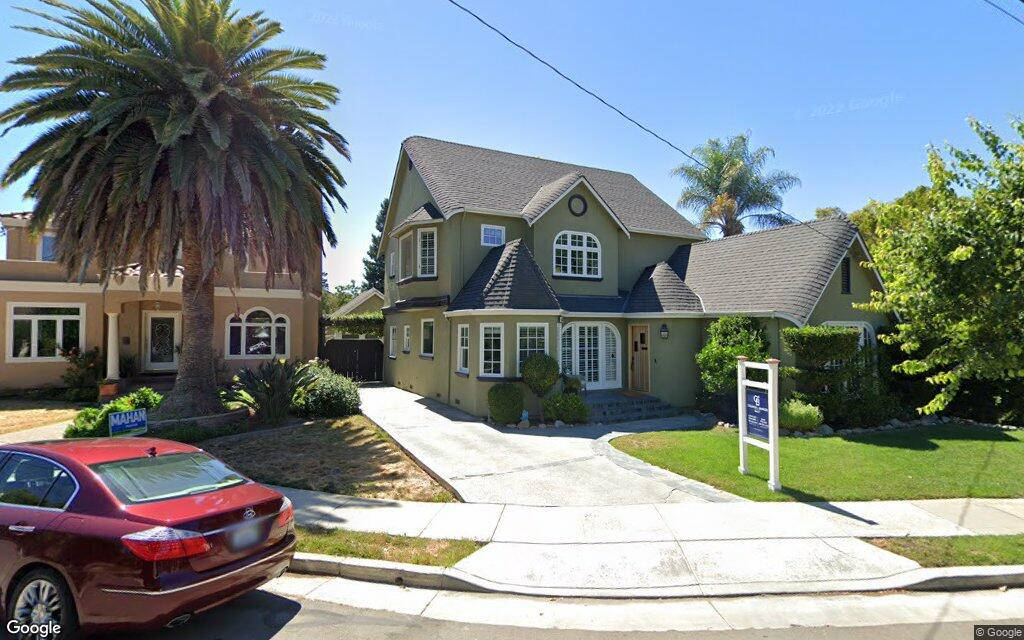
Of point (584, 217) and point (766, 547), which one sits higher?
point (584, 217)

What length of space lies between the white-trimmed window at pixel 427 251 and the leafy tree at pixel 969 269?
1340 cm

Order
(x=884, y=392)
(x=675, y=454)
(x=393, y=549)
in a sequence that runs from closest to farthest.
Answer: (x=393, y=549)
(x=675, y=454)
(x=884, y=392)

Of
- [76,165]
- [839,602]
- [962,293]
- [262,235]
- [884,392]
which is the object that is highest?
[76,165]

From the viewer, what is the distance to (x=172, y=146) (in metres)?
11.6

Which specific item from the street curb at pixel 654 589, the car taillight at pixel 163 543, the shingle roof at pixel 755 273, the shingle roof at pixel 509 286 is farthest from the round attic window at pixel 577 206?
the car taillight at pixel 163 543

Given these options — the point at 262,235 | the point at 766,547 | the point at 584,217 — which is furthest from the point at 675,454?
the point at 262,235

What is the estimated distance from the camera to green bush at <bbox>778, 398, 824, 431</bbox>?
506 inches

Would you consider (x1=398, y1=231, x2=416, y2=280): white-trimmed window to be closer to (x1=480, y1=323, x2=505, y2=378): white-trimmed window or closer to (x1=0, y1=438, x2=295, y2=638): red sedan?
(x1=480, y1=323, x2=505, y2=378): white-trimmed window

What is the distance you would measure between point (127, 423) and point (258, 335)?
40.9 ft

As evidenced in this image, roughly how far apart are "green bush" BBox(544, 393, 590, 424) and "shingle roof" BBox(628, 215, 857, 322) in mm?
4808

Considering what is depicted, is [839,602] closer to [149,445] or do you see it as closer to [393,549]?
[393,549]

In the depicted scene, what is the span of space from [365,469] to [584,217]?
12.0 metres

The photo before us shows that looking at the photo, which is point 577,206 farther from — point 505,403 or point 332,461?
point 332,461

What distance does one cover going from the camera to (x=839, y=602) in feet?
16.7
